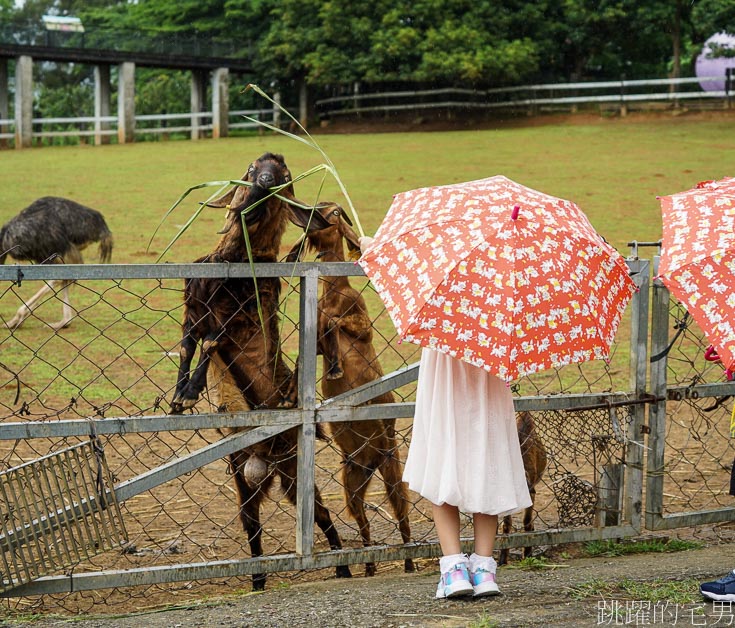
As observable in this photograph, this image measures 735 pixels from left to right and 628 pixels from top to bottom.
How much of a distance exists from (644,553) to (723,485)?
2028 millimetres

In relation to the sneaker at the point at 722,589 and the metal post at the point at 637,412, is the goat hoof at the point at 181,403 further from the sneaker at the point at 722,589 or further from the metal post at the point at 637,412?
the sneaker at the point at 722,589

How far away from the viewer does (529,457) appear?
548 centimetres

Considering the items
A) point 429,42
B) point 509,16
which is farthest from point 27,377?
point 509,16

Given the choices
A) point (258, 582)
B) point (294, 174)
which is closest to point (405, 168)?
point (294, 174)

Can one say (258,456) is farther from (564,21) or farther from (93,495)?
(564,21)

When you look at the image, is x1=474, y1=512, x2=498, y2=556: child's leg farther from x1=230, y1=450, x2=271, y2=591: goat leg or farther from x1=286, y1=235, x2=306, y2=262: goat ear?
x1=286, y1=235, x2=306, y2=262: goat ear

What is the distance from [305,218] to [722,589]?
7.93ft

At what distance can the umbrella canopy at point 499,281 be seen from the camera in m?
3.72

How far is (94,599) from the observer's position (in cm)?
497

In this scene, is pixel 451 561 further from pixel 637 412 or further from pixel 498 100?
pixel 498 100

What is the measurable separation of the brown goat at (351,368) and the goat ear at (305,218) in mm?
41

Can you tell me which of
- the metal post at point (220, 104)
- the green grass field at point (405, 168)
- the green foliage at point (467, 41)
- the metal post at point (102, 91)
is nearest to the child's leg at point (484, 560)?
the green grass field at point (405, 168)

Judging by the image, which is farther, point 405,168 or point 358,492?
point 405,168

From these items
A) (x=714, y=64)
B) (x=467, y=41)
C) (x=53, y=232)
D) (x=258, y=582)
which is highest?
(x=467, y=41)
